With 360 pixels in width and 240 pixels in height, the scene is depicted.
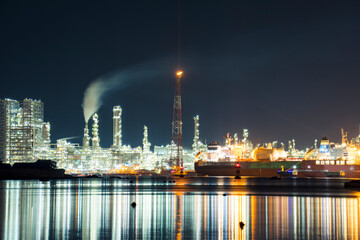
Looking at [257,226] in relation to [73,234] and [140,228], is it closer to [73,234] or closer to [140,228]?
[140,228]

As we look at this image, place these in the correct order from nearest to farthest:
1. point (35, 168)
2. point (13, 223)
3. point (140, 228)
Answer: point (140, 228), point (13, 223), point (35, 168)

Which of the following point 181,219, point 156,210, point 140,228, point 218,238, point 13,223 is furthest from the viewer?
point 156,210

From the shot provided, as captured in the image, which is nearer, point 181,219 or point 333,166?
point 181,219

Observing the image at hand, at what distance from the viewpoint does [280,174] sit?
649 ft

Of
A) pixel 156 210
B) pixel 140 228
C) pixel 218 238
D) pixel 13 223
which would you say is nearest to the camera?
pixel 218 238

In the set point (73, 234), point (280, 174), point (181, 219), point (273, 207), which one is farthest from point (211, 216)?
point (280, 174)

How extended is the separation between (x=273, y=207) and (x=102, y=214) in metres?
17.2

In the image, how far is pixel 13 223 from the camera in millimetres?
40125

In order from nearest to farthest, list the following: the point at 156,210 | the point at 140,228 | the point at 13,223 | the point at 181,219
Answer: the point at 140,228 < the point at 13,223 < the point at 181,219 < the point at 156,210

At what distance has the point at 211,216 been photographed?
4519cm

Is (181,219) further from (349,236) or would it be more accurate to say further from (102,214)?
(349,236)

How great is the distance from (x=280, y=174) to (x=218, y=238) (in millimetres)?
169080

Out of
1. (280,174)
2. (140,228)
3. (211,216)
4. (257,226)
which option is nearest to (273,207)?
(211,216)

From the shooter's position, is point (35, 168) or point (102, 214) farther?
point (35, 168)
